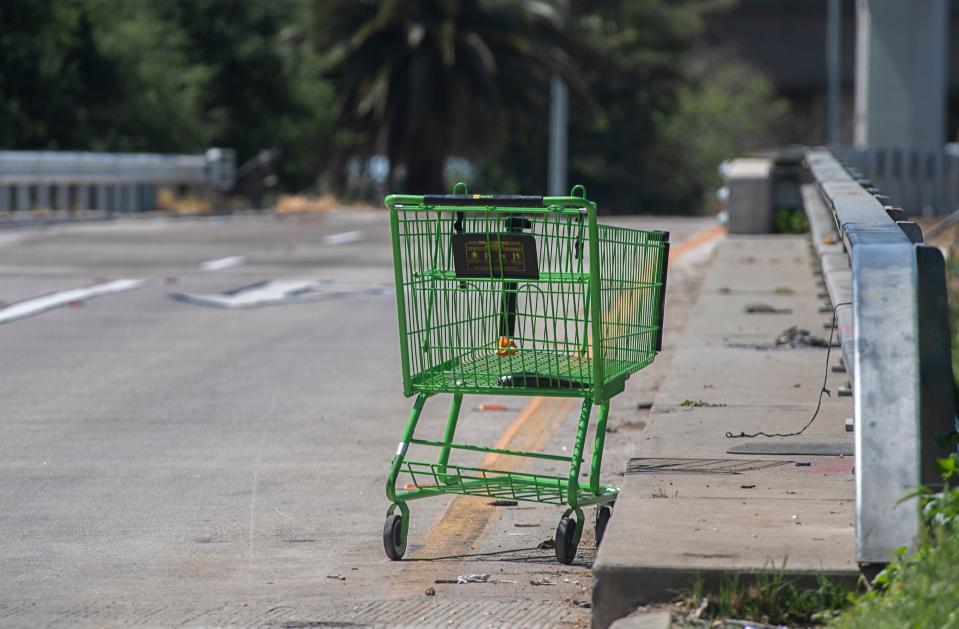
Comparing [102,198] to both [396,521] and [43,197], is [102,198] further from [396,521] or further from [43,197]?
[396,521]

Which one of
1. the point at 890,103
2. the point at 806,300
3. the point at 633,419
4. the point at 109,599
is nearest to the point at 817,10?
the point at 890,103

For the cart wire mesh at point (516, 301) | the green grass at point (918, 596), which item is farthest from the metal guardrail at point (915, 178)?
the green grass at point (918, 596)

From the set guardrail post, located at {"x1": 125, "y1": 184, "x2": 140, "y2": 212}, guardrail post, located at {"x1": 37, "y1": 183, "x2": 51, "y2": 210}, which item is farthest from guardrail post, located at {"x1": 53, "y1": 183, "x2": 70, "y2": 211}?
guardrail post, located at {"x1": 125, "y1": 184, "x2": 140, "y2": 212}

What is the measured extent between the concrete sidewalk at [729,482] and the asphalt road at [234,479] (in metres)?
0.36

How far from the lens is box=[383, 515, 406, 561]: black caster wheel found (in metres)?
6.00

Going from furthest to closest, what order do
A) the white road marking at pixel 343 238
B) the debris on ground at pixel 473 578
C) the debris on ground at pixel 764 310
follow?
1. the white road marking at pixel 343 238
2. the debris on ground at pixel 764 310
3. the debris on ground at pixel 473 578

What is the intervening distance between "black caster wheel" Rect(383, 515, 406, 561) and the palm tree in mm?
31400

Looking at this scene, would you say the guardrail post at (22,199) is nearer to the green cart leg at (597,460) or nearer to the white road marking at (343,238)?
the white road marking at (343,238)

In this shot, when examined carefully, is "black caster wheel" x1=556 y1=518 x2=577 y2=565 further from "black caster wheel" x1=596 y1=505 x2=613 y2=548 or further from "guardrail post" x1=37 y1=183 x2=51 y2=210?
"guardrail post" x1=37 y1=183 x2=51 y2=210

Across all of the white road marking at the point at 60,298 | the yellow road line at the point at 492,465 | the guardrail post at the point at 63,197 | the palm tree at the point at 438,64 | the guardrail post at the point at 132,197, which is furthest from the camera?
the palm tree at the point at 438,64

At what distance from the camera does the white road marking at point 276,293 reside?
574 inches

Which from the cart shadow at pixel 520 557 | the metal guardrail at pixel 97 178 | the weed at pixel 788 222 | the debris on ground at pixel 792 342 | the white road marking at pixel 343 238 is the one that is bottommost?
the cart shadow at pixel 520 557

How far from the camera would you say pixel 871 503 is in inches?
187

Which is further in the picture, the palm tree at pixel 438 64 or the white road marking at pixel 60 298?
the palm tree at pixel 438 64
